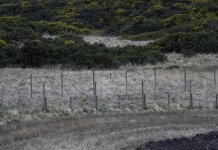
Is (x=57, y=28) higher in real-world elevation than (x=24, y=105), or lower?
higher

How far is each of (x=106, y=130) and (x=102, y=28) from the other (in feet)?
116

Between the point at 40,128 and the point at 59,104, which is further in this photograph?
the point at 59,104

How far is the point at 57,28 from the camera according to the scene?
46.9 metres

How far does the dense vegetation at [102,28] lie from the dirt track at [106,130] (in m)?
11.4

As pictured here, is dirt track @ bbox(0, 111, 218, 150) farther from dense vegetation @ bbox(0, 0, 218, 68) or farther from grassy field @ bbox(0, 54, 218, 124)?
dense vegetation @ bbox(0, 0, 218, 68)

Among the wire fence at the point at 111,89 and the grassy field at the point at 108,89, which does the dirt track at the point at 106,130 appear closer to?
the grassy field at the point at 108,89

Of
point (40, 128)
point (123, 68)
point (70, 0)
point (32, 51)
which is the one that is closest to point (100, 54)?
point (123, 68)

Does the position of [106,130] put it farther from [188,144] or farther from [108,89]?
[108,89]

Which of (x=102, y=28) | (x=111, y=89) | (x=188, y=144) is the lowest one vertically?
(x=188, y=144)

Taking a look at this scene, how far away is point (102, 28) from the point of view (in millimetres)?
50750

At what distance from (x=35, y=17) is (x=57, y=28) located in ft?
33.2

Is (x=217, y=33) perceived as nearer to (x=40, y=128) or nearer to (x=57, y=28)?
(x=57, y=28)

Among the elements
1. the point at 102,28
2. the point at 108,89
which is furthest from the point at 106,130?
the point at 102,28

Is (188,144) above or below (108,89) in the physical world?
below
